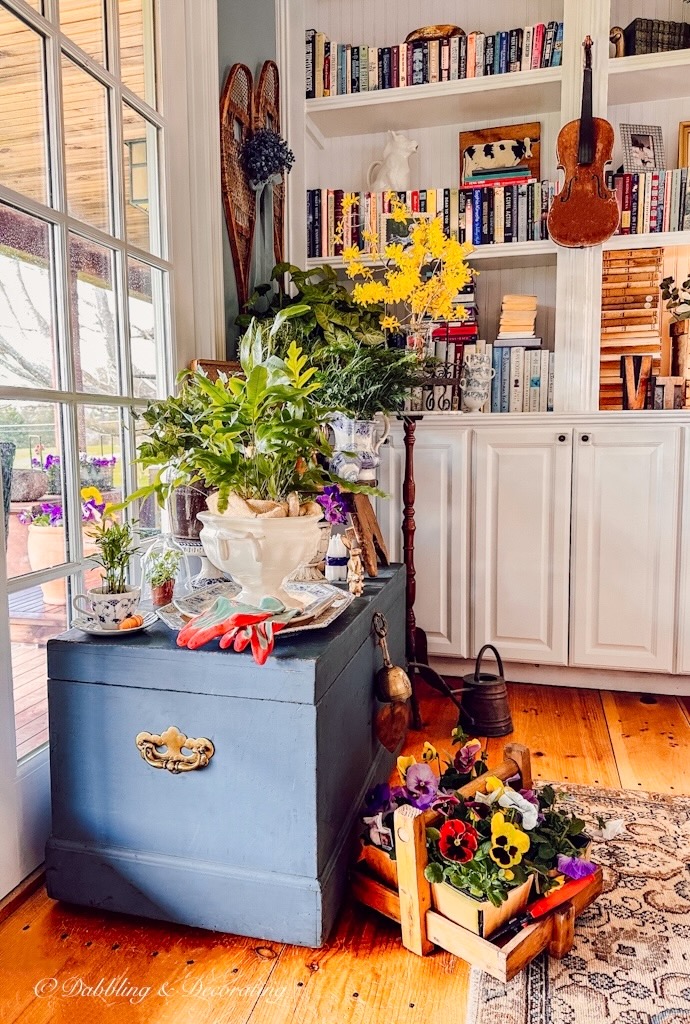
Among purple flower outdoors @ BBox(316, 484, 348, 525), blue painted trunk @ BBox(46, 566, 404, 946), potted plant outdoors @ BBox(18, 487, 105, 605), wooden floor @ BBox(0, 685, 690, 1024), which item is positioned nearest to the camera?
wooden floor @ BBox(0, 685, 690, 1024)

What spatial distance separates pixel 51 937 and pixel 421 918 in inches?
25.4

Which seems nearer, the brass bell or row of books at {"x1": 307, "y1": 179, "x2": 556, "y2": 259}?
the brass bell

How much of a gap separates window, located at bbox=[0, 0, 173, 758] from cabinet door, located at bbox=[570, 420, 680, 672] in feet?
4.89

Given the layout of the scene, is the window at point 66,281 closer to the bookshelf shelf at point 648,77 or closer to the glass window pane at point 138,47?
the glass window pane at point 138,47

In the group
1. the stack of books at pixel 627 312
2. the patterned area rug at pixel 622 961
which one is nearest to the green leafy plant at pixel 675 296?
the stack of books at pixel 627 312

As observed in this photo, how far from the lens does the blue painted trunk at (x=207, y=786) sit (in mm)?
1194

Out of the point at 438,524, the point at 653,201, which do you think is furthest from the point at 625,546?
the point at 653,201

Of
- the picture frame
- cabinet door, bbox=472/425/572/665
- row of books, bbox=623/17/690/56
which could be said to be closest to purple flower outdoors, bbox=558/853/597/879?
cabinet door, bbox=472/425/572/665

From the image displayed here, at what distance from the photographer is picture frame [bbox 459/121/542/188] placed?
2688 millimetres

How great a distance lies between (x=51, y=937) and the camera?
125 centimetres

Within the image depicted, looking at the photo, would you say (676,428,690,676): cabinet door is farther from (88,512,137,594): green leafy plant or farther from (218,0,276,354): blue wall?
(88,512,137,594): green leafy plant

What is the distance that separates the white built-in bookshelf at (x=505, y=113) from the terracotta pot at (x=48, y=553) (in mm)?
1556

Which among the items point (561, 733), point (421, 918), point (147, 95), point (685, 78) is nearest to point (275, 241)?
point (147, 95)

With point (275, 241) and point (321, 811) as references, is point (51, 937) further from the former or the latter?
point (275, 241)
